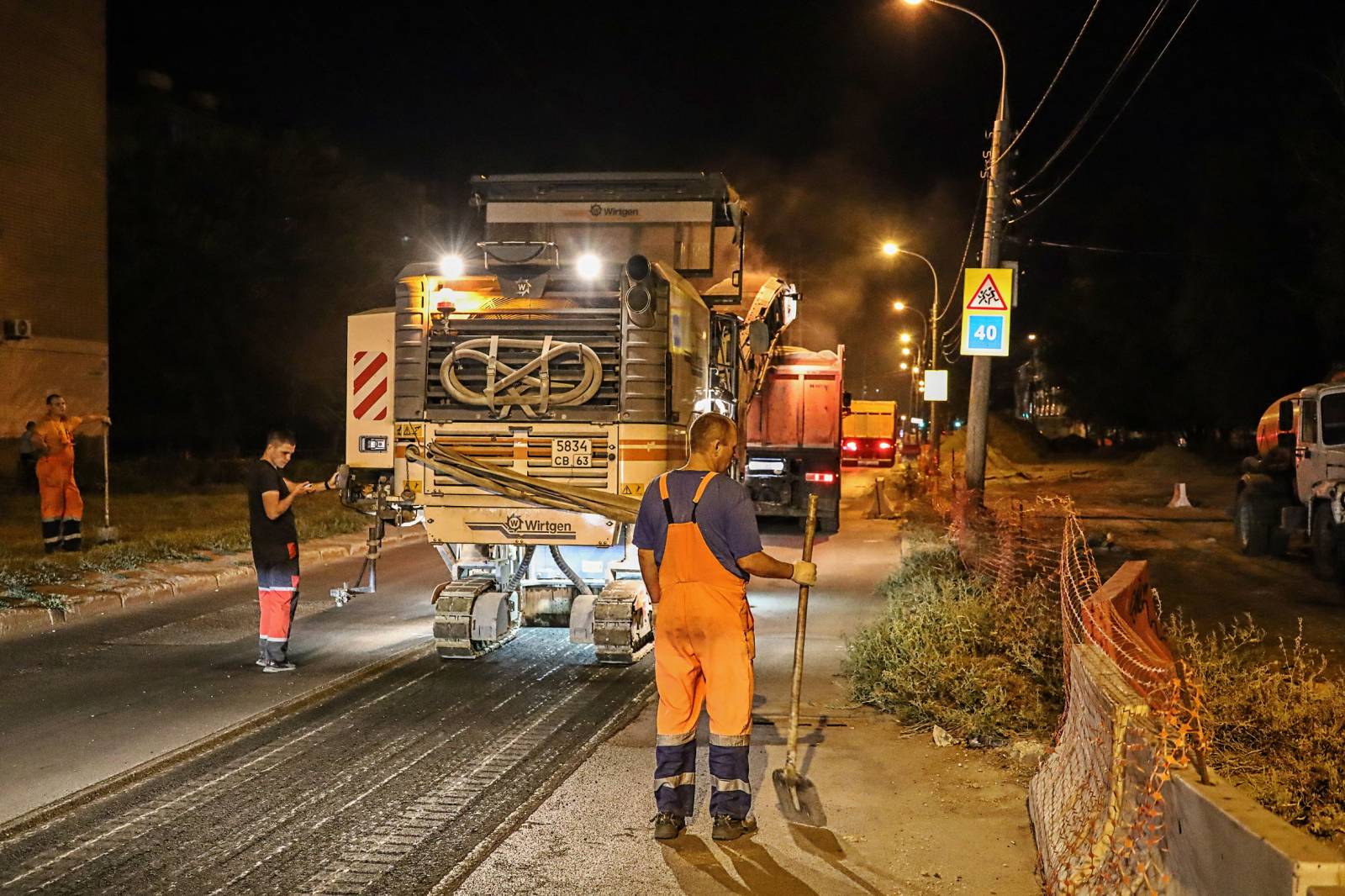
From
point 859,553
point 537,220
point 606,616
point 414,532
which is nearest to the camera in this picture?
point 606,616

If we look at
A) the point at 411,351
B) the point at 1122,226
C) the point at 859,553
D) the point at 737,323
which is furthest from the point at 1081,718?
the point at 1122,226

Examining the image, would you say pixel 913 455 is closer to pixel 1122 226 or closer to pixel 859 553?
pixel 1122 226

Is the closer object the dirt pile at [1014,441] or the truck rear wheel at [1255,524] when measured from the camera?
the truck rear wheel at [1255,524]

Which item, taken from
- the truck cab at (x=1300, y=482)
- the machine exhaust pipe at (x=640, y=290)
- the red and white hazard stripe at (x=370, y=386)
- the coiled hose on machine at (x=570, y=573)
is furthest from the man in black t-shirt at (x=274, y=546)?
the truck cab at (x=1300, y=482)

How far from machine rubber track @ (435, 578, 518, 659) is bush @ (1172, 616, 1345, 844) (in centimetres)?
502

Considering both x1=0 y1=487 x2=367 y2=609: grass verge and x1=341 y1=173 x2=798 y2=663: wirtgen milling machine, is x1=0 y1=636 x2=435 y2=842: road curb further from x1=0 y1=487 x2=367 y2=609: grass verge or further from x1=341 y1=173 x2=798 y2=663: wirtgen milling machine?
x1=0 y1=487 x2=367 y2=609: grass verge

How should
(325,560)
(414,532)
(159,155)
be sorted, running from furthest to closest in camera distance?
(159,155) → (414,532) → (325,560)

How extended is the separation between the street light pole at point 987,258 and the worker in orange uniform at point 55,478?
12019 millimetres

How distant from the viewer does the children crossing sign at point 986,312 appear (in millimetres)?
17359

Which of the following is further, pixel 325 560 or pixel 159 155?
pixel 159 155

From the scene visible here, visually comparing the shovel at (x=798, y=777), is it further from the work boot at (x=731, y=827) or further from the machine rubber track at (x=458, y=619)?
the machine rubber track at (x=458, y=619)

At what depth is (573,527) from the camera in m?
9.27

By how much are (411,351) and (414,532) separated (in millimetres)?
11639

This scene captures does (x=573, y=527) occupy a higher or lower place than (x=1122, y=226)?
lower
